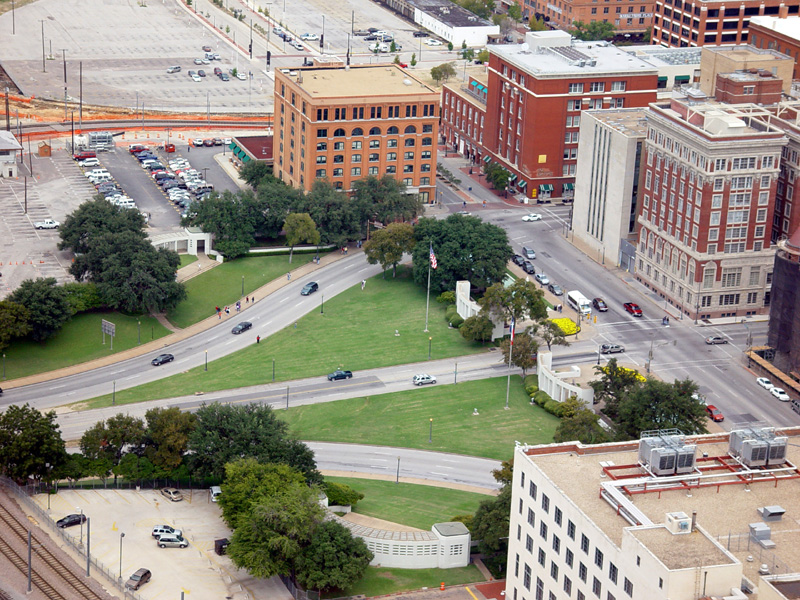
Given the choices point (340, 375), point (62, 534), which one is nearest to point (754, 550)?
point (62, 534)

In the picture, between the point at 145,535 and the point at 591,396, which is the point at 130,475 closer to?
the point at 145,535

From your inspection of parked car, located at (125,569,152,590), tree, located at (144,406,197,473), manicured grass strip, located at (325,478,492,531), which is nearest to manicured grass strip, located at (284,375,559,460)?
manicured grass strip, located at (325,478,492,531)

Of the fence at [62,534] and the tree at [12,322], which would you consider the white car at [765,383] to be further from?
the tree at [12,322]

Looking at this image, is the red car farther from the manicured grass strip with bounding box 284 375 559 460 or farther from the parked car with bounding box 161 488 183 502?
the parked car with bounding box 161 488 183 502

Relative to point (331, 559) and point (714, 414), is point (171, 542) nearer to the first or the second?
point (331, 559)

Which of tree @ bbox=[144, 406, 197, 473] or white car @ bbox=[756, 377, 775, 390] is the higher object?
tree @ bbox=[144, 406, 197, 473]

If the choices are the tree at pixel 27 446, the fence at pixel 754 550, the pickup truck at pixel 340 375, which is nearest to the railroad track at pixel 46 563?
the tree at pixel 27 446
